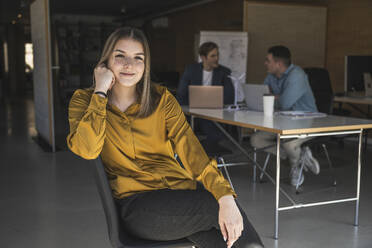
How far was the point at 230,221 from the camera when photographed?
1.45 m

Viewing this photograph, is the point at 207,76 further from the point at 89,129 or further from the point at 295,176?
the point at 89,129

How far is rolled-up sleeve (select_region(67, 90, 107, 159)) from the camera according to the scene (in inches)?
61.6

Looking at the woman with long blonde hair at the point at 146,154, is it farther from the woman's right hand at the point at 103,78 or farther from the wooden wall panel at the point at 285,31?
the wooden wall panel at the point at 285,31

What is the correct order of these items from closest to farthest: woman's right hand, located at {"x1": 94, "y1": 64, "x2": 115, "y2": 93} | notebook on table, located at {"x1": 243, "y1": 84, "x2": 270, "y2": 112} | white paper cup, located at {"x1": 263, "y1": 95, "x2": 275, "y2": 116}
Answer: woman's right hand, located at {"x1": 94, "y1": 64, "x2": 115, "y2": 93}, white paper cup, located at {"x1": 263, "y1": 95, "x2": 275, "y2": 116}, notebook on table, located at {"x1": 243, "y1": 84, "x2": 270, "y2": 112}

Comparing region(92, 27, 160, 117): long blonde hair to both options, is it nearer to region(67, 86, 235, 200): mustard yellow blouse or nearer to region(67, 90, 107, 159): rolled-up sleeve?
region(67, 86, 235, 200): mustard yellow blouse

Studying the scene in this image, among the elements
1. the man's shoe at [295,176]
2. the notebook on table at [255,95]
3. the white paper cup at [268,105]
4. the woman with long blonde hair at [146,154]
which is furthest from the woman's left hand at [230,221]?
the man's shoe at [295,176]

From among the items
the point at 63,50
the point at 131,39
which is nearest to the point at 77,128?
the point at 131,39

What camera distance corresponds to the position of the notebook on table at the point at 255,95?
3.76 meters

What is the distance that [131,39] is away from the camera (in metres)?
1.76

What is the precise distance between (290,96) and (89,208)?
2137 millimetres

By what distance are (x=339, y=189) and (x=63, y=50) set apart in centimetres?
1210

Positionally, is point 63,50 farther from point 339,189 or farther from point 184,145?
point 184,145

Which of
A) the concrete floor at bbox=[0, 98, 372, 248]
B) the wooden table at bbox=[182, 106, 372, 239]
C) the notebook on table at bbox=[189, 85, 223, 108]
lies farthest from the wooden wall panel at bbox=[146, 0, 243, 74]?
the wooden table at bbox=[182, 106, 372, 239]

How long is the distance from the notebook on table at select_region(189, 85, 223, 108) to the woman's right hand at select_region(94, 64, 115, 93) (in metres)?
2.38
